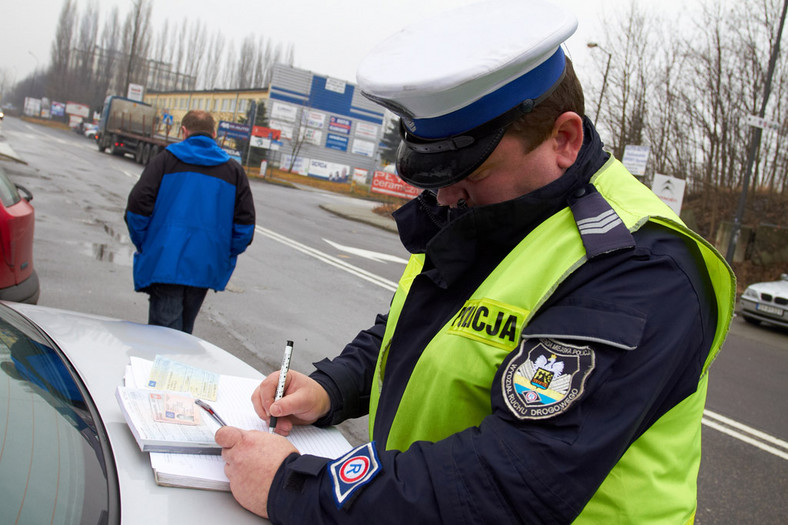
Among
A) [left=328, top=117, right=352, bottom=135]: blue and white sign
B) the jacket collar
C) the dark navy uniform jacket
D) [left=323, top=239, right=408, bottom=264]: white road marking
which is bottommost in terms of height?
[left=323, top=239, right=408, bottom=264]: white road marking

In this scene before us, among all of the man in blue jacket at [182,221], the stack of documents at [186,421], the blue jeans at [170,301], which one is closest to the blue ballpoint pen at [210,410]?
the stack of documents at [186,421]

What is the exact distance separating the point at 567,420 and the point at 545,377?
0.24ft

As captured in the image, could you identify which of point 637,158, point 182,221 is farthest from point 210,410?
point 637,158

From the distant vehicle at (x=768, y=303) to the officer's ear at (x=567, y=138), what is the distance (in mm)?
11806

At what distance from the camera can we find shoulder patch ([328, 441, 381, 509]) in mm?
1100

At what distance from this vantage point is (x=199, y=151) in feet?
13.9

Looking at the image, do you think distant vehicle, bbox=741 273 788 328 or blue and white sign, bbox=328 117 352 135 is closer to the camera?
distant vehicle, bbox=741 273 788 328

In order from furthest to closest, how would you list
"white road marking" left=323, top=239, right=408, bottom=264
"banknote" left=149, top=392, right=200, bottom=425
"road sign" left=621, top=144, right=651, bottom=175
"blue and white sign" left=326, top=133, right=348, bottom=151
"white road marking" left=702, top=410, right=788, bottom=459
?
"blue and white sign" left=326, top=133, right=348, bottom=151 → "road sign" left=621, top=144, right=651, bottom=175 → "white road marking" left=323, top=239, right=408, bottom=264 → "white road marking" left=702, top=410, right=788, bottom=459 → "banknote" left=149, top=392, right=200, bottom=425

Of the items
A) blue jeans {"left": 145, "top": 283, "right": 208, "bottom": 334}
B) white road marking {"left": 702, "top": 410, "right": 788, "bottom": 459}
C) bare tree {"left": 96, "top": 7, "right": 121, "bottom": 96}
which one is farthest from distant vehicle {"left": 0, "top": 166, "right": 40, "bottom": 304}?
bare tree {"left": 96, "top": 7, "right": 121, "bottom": 96}

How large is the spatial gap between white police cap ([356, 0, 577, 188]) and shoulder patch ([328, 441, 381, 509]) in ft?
1.77

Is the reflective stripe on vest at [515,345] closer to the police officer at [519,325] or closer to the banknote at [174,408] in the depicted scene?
the police officer at [519,325]

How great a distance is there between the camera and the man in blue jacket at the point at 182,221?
165 inches

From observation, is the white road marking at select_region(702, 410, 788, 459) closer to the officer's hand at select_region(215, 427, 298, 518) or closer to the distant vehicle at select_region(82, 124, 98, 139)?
the officer's hand at select_region(215, 427, 298, 518)

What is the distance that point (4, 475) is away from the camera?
132 centimetres
